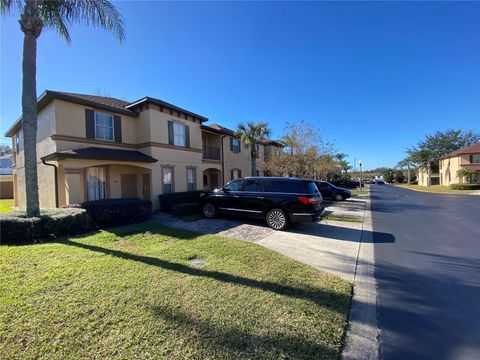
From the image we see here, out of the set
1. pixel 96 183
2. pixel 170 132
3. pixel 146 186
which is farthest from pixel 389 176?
pixel 96 183

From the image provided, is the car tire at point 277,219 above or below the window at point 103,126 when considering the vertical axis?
below

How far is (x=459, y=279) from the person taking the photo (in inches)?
183

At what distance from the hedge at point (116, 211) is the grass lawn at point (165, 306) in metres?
3.12

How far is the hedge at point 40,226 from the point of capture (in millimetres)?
6512

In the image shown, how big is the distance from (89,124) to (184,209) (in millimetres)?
6519

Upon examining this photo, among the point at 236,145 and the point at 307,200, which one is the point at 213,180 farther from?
the point at 307,200

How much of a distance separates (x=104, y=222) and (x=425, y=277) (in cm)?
1012

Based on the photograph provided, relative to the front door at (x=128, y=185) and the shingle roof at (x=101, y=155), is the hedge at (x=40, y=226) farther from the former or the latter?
the front door at (x=128, y=185)

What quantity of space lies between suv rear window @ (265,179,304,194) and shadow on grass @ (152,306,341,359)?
20.1 feet

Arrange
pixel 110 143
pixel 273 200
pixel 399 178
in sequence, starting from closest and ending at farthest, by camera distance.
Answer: pixel 273 200 → pixel 110 143 → pixel 399 178

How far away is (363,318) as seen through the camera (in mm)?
3357

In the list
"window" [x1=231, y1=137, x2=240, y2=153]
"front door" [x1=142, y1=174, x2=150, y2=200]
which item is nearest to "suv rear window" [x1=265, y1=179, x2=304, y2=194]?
"front door" [x1=142, y1=174, x2=150, y2=200]

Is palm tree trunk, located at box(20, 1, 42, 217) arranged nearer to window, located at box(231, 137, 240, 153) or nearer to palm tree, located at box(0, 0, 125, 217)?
palm tree, located at box(0, 0, 125, 217)

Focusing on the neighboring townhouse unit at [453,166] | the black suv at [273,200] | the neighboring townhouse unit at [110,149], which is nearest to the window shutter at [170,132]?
the neighboring townhouse unit at [110,149]
